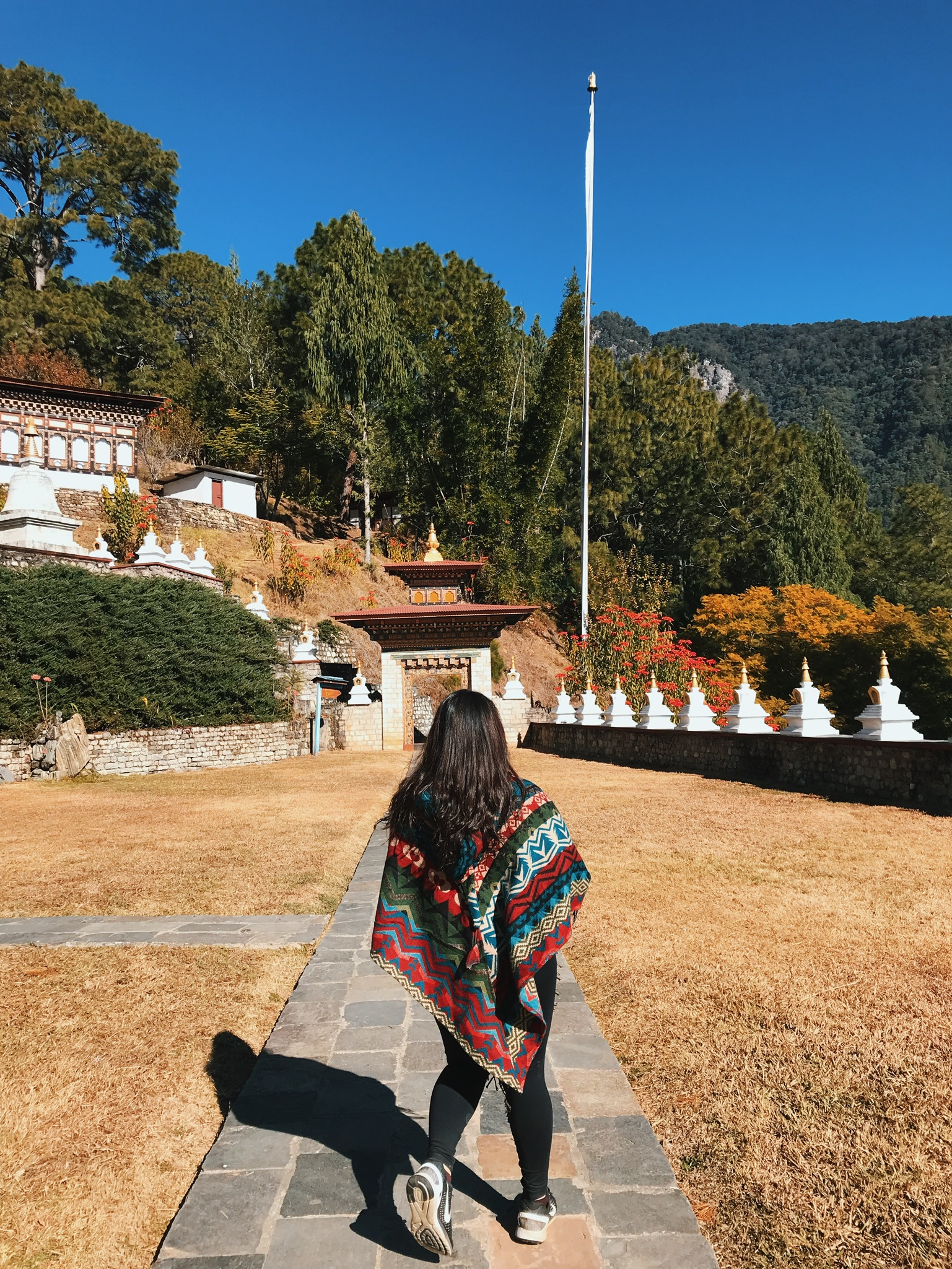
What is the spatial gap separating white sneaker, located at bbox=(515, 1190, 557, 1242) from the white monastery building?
108ft

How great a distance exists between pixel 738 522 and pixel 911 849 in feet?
120

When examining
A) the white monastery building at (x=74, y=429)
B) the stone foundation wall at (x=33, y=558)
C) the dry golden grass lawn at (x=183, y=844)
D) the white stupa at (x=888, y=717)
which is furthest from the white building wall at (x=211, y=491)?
the white stupa at (x=888, y=717)

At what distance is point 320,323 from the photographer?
34594mm

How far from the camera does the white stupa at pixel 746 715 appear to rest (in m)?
13.6

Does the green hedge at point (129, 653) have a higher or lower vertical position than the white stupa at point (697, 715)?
higher

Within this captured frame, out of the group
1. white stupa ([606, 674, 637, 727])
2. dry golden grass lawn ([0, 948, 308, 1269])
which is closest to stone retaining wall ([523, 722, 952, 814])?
white stupa ([606, 674, 637, 727])

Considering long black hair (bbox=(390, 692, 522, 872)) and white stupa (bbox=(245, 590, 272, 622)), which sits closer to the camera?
long black hair (bbox=(390, 692, 522, 872))

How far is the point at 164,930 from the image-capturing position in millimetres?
5355

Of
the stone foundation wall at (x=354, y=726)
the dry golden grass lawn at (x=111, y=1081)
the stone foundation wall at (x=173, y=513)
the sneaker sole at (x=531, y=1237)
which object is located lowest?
the stone foundation wall at (x=354, y=726)

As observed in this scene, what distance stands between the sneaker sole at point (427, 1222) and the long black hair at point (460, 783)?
86 cm

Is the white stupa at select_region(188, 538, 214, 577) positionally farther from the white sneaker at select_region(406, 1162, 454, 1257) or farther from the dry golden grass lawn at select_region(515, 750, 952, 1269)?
the white sneaker at select_region(406, 1162, 454, 1257)

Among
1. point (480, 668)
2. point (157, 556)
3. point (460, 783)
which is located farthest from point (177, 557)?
point (460, 783)

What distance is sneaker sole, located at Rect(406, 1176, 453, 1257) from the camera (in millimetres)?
2178

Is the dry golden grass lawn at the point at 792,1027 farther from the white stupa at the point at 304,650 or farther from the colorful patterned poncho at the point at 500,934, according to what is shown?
the white stupa at the point at 304,650
